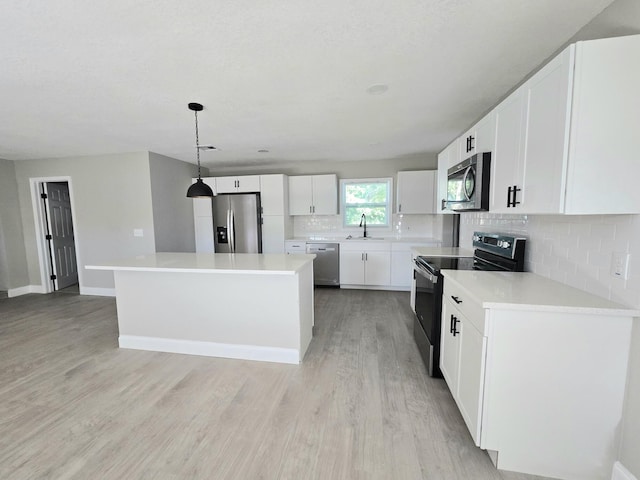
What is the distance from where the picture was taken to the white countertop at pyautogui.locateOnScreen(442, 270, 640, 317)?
1273mm

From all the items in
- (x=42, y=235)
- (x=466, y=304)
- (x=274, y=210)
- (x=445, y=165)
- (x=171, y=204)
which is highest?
(x=445, y=165)

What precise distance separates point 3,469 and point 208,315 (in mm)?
1402

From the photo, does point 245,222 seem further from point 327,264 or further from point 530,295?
point 530,295

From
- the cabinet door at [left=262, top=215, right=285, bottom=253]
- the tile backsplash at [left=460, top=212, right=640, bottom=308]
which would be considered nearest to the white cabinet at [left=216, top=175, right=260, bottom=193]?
the cabinet door at [left=262, top=215, right=285, bottom=253]

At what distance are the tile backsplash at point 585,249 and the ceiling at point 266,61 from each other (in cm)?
107

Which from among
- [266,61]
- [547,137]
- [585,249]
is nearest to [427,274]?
[585,249]

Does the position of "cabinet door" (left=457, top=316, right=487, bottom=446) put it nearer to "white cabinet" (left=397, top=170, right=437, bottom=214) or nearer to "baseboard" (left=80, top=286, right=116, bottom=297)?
"white cabinet" (left=397, top=170, right=437, bottom=214)

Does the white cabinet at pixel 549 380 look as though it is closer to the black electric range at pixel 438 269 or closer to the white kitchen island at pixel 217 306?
the black electric range at pixel 438 269

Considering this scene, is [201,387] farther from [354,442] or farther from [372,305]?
[372,305]

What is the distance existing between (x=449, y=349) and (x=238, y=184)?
13.9 ft

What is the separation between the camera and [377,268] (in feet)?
15.1

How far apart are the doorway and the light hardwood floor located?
8.06 feet

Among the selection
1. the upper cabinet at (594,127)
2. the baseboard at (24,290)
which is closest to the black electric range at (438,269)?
the upper cabinet at (594,127)

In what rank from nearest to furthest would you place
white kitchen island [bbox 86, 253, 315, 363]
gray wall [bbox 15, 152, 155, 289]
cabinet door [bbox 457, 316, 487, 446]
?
cabinet door [bbox 457, 316, 487, 446] → white kitchen island [bbox 86, 253, 315, 363] → gray wall [bbox 15, 152, 155, 289]
